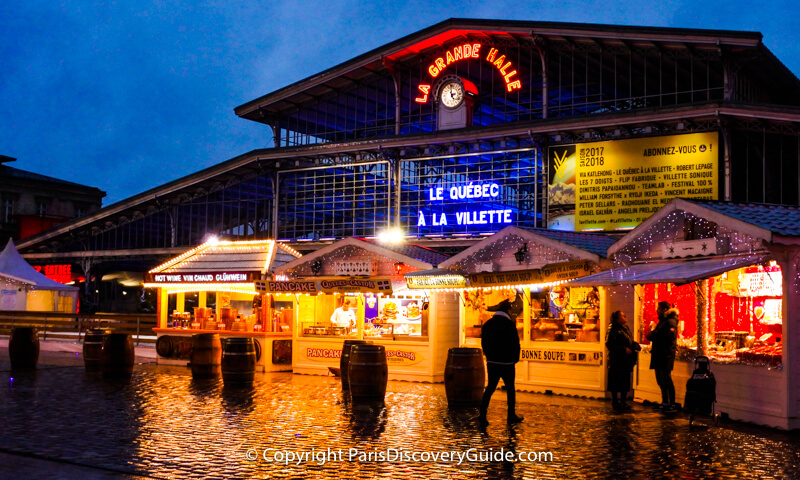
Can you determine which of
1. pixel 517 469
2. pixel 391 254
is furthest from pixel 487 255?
pixel 517 469

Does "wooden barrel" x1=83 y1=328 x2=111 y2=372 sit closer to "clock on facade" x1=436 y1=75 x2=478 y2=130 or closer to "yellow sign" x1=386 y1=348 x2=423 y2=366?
"yellow sign" x1=386 y1=348 x2=423 y2=366

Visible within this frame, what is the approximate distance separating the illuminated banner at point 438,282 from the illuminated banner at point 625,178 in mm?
7055

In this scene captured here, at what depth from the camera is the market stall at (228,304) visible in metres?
21.5

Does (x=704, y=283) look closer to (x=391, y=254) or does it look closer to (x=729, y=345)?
(x=729, y=345)

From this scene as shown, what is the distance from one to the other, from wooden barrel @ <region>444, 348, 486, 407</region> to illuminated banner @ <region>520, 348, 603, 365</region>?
3.24 m

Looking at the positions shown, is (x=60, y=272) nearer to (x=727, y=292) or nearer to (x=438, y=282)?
(x=438, y=282)

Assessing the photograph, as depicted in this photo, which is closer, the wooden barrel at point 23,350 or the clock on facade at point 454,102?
the wooden barrel at point 23,350

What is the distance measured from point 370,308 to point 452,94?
8894 mm

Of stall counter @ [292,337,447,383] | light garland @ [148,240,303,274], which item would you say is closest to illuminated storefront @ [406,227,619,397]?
stall counter @ [292,337,447,383]

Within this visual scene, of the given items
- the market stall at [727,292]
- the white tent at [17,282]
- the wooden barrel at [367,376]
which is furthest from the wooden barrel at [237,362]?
the white tent at [17,282]

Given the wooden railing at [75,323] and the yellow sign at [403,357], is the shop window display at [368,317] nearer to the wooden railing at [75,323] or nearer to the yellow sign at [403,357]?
the yellow sign at [403,357]

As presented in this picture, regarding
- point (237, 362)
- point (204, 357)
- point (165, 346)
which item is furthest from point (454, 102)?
point (237, 362)

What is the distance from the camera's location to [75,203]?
206 feet

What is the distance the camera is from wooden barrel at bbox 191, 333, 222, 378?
1855 centimetres
